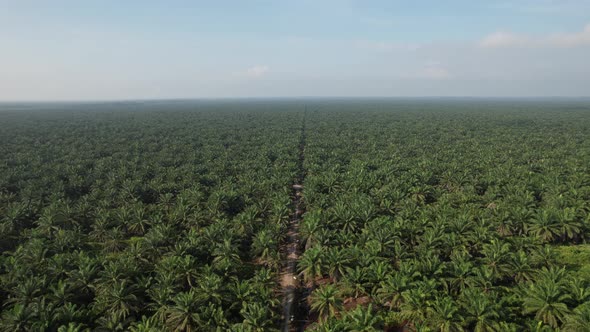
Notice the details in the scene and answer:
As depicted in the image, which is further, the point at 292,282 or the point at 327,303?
the point at 292,282

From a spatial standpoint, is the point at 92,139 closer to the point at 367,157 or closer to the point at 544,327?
the point at 367,157

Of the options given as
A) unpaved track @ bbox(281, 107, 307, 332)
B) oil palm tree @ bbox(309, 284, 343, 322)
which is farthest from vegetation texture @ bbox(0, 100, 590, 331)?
unpaved track @ bbox(281, 107, 307, 332)

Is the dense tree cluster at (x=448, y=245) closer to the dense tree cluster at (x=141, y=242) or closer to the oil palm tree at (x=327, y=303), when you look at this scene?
the oil palm tree at (x=327, y=303)

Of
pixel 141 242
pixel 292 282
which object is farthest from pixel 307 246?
pixel 141 242

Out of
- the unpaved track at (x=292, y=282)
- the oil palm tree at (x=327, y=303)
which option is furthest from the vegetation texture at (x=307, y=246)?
the unpaved track at (x=292, y=282)

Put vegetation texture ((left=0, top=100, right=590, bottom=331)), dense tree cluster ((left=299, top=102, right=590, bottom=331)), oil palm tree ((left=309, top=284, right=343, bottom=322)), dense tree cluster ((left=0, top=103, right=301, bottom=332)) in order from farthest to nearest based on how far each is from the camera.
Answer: oil palm tree ((left=309, top=284, right=343, bottom=322)) < dense tree cluster ((left=0, top=103, right=301, bottom=332)) < vegetation texture ((left=0, top=100, right=590, bottom=331)) < dense tree cluster ((left=299, top=102, right=590, bottom=331))

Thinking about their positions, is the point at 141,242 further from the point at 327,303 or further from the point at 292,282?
the point at 327,303

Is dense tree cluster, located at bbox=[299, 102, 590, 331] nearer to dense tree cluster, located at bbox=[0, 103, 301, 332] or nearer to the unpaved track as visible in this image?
the unpaved track

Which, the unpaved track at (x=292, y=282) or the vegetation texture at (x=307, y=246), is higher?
the vegetation texture at (x=307, y=246)
